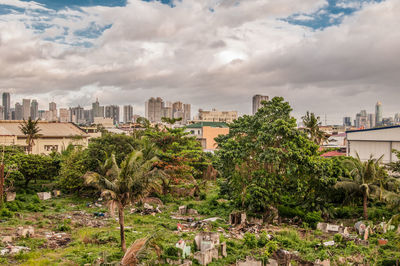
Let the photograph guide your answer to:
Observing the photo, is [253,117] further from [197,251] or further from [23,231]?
[23,231]

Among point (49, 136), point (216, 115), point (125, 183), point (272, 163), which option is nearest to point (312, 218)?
point (272, 163)

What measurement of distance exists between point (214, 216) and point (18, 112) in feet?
623

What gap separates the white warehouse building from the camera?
31.1m

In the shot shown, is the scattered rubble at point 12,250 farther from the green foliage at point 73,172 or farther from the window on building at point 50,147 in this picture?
the window on building at point 50,147

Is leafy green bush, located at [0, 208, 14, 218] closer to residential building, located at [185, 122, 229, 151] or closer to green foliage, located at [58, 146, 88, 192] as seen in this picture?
green foliage, located at [58, 146, 88, 192]

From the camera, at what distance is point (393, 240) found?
15.8m

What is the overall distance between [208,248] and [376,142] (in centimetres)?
2613

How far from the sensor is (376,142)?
32.2 meters

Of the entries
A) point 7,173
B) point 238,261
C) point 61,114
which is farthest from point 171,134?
point 61,114

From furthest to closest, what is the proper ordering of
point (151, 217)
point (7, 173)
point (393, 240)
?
point (7, 173)
point (151, 217)
point (393, 240)

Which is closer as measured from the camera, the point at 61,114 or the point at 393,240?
the point at 393,240

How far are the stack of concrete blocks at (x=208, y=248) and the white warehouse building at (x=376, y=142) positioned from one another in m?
21.8

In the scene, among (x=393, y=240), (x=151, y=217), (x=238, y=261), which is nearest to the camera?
(x=238, y=261)

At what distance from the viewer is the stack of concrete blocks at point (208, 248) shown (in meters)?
12.4
